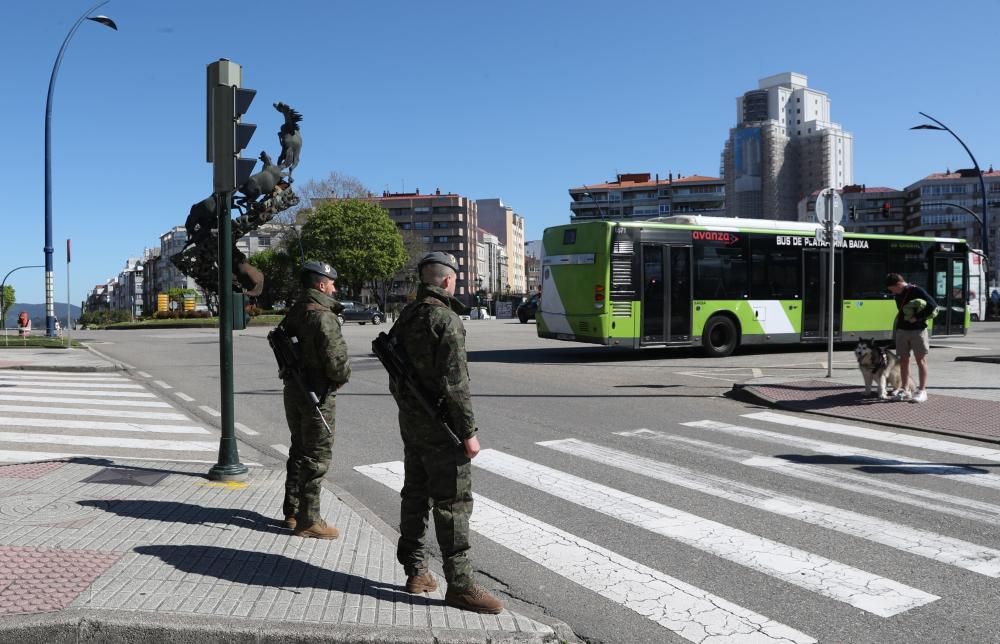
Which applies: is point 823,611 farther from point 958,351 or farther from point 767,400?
point 958,351

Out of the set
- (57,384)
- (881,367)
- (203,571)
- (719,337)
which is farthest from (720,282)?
(203,571)

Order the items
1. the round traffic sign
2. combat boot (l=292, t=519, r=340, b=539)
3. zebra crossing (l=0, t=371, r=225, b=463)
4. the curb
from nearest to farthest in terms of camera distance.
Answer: the curb < combat boot (l=292, t=519, r=340, b=539) < zebra crossing (l=0, t=371, r=225, b=463) < the round traffic sign

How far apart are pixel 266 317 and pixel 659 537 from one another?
4630cm

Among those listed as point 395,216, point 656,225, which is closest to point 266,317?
point 656,225

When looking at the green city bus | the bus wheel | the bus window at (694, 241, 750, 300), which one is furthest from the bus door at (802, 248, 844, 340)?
the bus wheel

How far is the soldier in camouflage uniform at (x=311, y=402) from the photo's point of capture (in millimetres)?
4895

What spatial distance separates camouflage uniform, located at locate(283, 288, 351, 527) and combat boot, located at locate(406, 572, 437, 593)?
1.18 metres

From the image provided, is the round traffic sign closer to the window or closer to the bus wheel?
the window

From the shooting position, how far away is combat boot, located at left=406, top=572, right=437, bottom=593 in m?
3.93

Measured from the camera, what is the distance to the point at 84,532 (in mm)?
4824

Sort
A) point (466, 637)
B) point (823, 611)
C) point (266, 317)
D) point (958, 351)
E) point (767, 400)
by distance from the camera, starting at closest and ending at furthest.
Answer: point (466, 637), point (823, 611), point (767, 400), point (958, 351), point (266, 317)

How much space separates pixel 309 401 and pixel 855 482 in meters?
4.35

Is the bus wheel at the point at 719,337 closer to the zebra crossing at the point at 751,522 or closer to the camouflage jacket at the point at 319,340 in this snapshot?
the zebra crossing at the point at 751,522

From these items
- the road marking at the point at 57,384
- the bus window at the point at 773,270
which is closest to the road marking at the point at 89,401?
the road marking at the point at 57,384
